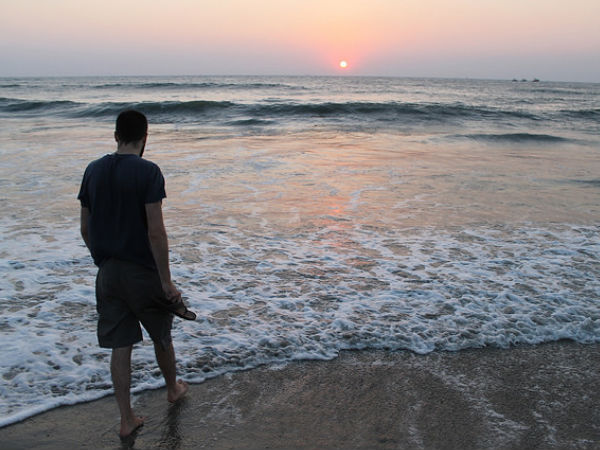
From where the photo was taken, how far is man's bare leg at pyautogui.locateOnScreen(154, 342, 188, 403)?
117 inches

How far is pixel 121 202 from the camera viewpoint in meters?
2.57

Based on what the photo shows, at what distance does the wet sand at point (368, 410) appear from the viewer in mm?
2736

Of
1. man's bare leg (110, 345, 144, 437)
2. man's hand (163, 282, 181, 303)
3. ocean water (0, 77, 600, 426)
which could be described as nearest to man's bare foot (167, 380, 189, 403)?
ocean water (0, 77, 600, 426)

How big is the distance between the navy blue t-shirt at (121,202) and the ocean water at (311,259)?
3.74ft

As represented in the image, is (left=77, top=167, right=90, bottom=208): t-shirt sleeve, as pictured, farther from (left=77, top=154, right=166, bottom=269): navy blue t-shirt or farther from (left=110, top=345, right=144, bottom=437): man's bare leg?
(left=110, top=345, right=144, bottom=437): man's bare leg

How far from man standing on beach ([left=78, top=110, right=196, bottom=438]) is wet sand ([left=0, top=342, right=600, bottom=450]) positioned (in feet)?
1.06

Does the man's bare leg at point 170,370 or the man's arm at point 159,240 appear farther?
the man's bare leg at point 170,370

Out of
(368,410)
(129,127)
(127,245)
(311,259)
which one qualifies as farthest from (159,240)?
(311,259)

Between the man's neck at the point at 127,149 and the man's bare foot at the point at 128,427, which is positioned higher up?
the man's neck at the point at 127,149

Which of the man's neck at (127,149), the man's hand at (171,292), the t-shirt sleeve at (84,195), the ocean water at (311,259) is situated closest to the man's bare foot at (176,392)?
the ocean water at (311,259)

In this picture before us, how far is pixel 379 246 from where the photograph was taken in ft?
20.2

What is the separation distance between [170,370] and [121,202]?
3.62ft

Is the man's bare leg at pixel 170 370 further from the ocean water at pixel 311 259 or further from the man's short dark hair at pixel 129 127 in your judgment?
the man's short dark hair at pixel 129 127

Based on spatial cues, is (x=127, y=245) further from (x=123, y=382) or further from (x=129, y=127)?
(x=123, y=382)
